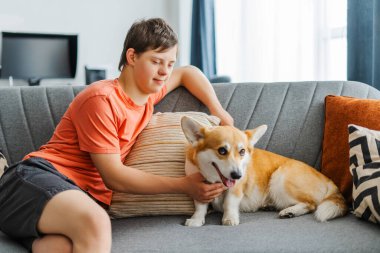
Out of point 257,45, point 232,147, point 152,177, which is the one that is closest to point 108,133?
point 152,177

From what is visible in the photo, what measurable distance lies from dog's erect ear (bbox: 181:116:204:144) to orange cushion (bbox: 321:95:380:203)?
571mm

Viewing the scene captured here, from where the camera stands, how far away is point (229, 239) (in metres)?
1.37

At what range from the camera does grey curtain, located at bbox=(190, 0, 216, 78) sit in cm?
468

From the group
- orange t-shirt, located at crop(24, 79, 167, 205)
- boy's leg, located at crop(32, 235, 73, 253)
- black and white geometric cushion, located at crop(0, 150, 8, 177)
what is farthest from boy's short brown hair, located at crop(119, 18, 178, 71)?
boy's leg, located at crop(32, 235, 73, 253)

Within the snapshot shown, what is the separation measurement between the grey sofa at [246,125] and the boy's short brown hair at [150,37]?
422 millimetres

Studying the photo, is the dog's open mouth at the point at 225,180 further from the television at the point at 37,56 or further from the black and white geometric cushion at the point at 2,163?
the television at the point at 37,56

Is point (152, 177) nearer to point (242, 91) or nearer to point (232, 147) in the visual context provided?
point (232, 147)

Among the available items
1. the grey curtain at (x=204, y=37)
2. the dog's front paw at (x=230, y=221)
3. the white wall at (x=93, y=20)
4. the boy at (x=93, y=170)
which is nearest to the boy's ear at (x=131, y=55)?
the boy at (x=93, y=170)

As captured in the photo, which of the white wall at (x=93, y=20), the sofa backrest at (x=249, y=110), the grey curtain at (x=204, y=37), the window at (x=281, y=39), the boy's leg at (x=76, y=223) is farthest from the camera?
the white wall at (x=93, y=20)

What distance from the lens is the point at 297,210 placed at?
5.38ft

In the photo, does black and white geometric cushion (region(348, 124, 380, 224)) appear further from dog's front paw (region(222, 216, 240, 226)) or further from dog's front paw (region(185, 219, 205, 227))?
dog's front paw (region(185, 219, 205, 227))

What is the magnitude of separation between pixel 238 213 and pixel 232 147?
0.90 feet

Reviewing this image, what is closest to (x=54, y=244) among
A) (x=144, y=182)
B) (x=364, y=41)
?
(x=144, y=182)

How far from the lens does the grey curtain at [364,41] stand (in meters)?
2.59
